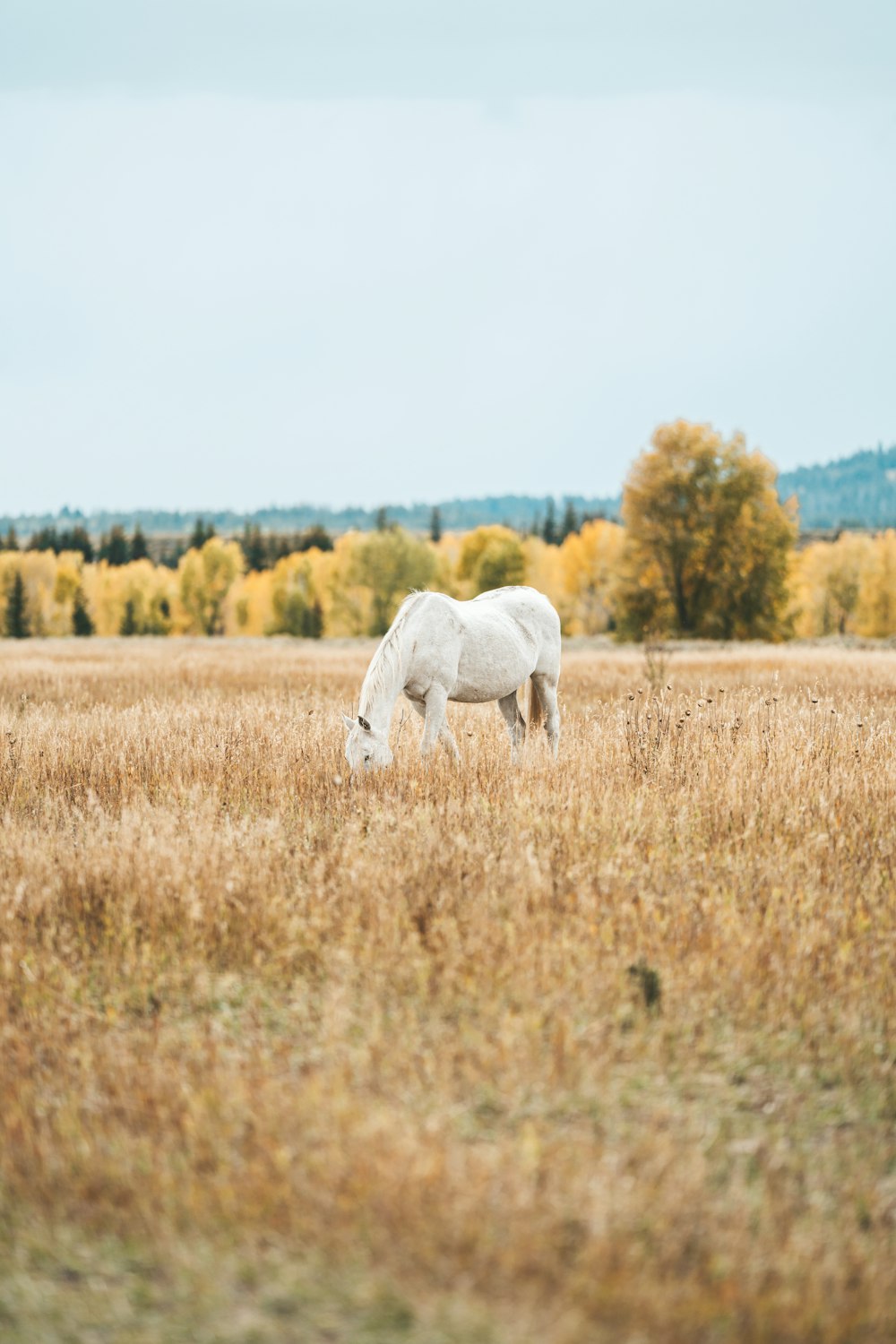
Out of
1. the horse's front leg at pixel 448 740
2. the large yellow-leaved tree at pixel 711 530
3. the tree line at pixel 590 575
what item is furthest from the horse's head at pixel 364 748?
the large yellow-leaved tree at pixel 711 530

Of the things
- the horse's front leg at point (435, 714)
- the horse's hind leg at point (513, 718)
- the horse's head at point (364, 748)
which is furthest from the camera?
the horse's hind leg at point (513, 718)

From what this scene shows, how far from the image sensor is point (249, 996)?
4.29m

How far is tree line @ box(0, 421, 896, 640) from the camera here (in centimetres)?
4188

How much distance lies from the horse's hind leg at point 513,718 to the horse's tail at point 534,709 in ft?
0.31

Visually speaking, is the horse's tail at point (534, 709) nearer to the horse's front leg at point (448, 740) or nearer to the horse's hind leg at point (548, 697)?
the horse's hind leg at point (548, 697)

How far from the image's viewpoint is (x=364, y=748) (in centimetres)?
786

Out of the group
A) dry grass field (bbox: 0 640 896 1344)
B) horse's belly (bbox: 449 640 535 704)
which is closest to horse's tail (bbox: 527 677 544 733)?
horse's belly (bbox: 449 640 535 704)

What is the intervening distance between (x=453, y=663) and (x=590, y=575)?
60.3 m

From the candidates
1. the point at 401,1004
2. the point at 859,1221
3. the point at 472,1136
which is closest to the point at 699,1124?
the point at 859,1221

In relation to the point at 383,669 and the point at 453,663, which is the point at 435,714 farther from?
the point at 383,669

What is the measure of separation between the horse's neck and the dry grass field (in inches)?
31.8

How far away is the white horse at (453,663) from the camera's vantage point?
8.23m

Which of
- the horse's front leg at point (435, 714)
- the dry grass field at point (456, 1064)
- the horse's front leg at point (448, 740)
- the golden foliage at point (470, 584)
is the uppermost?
the golden foliage at point (470, 584)

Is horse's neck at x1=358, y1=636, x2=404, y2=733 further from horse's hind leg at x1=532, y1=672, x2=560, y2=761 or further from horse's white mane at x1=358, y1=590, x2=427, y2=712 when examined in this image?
horse's hind leg at x1=532, y1=672, x2=560, y2=761
